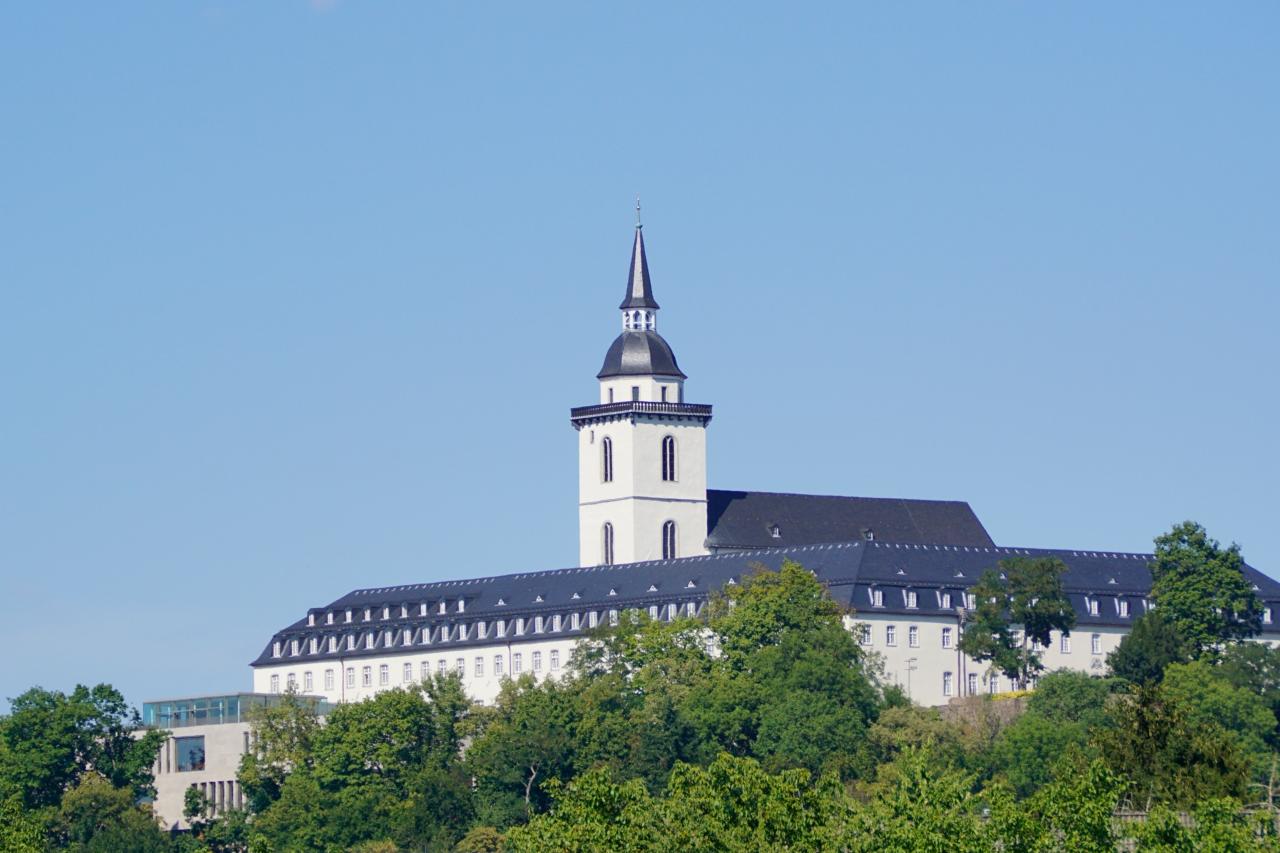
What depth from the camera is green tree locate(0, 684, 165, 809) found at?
17162cm

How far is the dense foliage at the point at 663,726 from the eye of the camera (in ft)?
508

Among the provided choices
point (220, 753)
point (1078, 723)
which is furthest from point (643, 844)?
point (220, 753)

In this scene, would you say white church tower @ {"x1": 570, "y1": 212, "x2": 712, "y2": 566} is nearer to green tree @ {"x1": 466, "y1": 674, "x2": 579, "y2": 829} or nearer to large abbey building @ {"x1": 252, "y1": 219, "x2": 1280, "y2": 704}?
large abbey building @ {"x1": 252, "y1": 219, "x2": 1280, "y2": 704}

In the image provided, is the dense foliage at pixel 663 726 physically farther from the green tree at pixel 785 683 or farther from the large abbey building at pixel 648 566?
the large abbey building at pixel 648 566

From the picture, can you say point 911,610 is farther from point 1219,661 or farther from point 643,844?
point 643,844

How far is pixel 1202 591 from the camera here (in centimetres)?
17275

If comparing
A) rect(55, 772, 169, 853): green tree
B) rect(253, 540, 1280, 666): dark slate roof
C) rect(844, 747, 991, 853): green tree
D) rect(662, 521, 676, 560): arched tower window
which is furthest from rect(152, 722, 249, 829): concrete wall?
rect(844, 747, 991, 853): green tree

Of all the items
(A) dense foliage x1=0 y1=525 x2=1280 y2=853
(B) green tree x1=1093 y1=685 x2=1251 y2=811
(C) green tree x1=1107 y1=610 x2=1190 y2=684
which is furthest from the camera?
(C) green tree x1=1107 y1=610 x2=1190 y2=684

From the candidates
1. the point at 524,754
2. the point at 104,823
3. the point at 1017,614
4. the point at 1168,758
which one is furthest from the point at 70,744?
the point at 1168,758

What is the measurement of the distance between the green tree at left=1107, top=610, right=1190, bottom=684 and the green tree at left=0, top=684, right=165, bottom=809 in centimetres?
4100

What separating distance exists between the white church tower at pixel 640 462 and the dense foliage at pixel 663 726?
15.1 m

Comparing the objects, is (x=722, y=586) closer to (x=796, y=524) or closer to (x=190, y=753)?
(x=796, y=524)

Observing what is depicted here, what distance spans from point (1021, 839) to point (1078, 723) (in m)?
57.4

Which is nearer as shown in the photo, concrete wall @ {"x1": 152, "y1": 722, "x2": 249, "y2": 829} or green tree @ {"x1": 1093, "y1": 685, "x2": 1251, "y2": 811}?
green tree @ {"x1": 1093, "y1": 685, "x2": 1251, "y2": 811}
